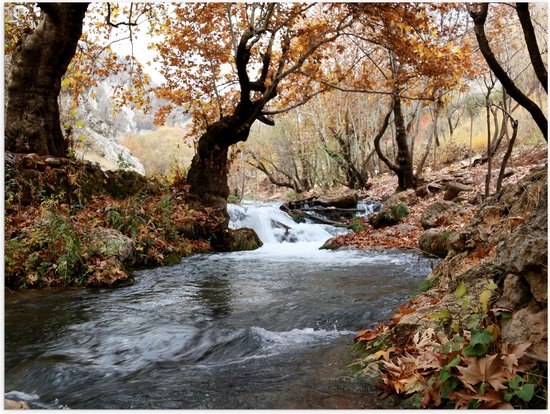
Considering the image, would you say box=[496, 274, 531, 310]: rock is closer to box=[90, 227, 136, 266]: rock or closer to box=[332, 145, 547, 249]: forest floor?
box=[90, 227, 136, 266]: rock

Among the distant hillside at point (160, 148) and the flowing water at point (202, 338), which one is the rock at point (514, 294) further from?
the distant hillside at point (160, 148)

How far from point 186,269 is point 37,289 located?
264 cm

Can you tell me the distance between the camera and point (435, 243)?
26.2 ft

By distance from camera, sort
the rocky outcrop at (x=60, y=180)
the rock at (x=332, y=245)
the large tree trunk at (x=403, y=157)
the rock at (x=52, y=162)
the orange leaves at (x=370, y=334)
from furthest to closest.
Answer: the large tree trunk at (x=403, y=157) < the rock at (x=332, y=245) < the rock at (x=52, y=162) < the rocky outcrop at (x=60, y=180) < the orange leaves at (x=370, y=334)

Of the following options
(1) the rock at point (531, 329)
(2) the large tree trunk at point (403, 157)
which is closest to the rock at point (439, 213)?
(2) the large tree trunk at point (403, 157)

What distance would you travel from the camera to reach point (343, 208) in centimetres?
1612

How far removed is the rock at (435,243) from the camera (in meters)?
7.66

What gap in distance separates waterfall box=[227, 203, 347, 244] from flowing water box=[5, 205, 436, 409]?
5.44 meters

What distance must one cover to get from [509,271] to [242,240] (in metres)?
9.17

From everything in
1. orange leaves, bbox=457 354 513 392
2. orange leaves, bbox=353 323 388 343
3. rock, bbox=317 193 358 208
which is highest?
rock, bbox=317 193 358 208

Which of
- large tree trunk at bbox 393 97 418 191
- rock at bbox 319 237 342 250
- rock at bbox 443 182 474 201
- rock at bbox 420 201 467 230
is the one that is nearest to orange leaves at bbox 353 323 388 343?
rock at bbox 319 237 342 250

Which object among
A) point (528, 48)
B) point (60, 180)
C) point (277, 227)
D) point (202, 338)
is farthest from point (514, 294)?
point (277, 227)

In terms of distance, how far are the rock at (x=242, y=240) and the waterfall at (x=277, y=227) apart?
4.68 feet

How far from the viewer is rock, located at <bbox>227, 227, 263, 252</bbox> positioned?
10812 mm
